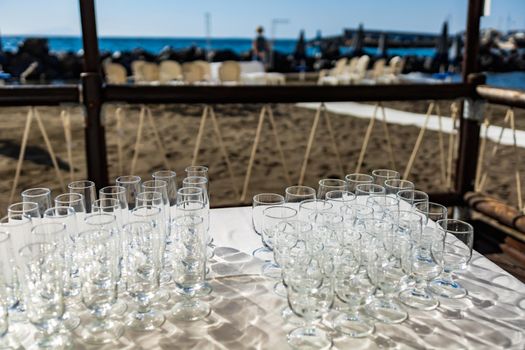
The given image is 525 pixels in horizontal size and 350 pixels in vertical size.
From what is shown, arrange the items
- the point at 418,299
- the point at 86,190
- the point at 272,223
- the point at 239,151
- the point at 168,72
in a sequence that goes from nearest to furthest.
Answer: the point at 418,299 < the point at 272,223 < the point at 86,190 < the point at 239,151 < the point at 168,72

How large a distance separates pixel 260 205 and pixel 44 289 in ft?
2.08

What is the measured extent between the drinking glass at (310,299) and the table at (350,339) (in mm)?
30

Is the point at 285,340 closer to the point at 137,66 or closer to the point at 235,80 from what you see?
the point at 235,80

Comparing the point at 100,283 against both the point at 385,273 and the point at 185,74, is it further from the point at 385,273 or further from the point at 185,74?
the point at 185,74

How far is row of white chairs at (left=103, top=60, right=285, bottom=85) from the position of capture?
29.2 feet

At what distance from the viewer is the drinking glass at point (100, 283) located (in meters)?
0.96

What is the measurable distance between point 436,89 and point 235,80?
20.3 feet

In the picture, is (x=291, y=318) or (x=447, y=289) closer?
(x=291, y=318)

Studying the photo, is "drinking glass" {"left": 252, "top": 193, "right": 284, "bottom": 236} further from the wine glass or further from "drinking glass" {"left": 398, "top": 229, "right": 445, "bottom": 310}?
"drinking glass" {"left": 398, "top": 229, "right": 445, "bottom": 310}

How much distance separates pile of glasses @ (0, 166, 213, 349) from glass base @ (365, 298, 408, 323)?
363 millimetres

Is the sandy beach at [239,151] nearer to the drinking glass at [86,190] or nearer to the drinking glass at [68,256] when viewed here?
the drinking glass at [86,190]

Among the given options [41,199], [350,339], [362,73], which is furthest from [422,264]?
[362,73]

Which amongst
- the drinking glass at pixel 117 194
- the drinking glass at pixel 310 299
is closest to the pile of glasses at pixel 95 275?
the drinking glass at pixel 117 194

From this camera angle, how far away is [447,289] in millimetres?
1201
